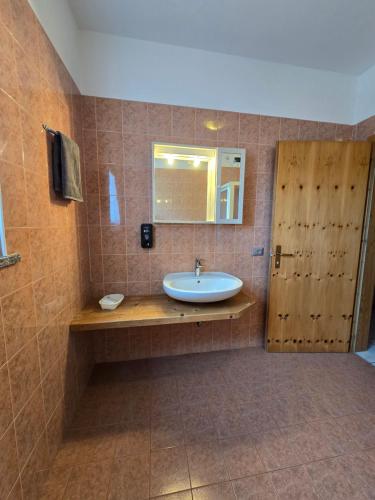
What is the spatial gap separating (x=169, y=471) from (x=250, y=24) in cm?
288

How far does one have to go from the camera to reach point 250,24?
1.51 metres

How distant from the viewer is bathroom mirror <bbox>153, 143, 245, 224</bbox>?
1772 millimetres

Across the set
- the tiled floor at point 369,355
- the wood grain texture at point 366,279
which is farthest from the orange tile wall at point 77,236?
the tiled floor at point 369,355

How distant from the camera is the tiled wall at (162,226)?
1712 mm

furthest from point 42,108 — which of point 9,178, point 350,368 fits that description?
point 350,368

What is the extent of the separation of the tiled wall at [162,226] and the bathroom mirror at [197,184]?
0.28ft

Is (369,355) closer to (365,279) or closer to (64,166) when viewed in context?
(365,279)

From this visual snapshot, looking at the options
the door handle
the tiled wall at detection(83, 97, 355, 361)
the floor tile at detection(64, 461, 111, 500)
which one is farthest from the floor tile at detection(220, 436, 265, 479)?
the door handle

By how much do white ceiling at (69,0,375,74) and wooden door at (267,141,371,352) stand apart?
0.72 m

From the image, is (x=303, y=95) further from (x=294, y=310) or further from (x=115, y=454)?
(x=115, y=454)

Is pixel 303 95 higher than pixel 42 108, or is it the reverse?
pixel 303 95

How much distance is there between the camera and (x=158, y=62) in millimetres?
1693

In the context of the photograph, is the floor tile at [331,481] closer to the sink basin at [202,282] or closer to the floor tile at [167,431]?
the floor tile at [167,431]

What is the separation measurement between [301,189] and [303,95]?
0.89 metres
